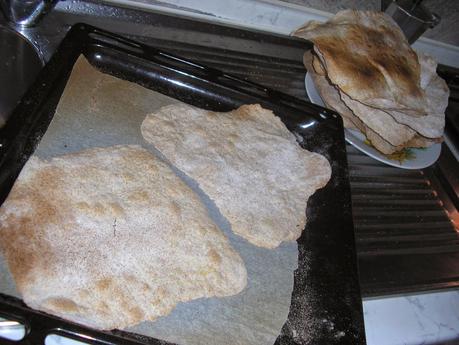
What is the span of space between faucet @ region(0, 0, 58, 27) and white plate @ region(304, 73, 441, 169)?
1046 millimetres

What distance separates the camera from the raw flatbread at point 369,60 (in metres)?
1.33

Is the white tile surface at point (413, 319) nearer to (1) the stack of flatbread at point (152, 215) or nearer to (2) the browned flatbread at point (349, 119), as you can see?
(1) the stack of flatbread at point (152, 215)

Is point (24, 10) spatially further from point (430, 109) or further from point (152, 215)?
point (430, 109)

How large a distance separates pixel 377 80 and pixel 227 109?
1.78ft

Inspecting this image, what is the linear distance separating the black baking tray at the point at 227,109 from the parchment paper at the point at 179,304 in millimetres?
28

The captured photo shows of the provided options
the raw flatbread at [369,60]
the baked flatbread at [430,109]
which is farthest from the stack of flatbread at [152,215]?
the baked flatbread at [430,109]

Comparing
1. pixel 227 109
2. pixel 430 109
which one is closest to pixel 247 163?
pixel 227 109

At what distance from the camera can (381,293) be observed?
1.18 meters

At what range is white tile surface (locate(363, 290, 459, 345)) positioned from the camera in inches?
46.4

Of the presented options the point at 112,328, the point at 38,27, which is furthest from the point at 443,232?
the point at 38,27

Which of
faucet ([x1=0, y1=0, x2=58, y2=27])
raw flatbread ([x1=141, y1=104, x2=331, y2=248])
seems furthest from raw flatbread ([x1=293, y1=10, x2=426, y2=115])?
faucet ([x1=0, y1=0, x2=58, y2=27])

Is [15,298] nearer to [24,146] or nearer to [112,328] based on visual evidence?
[112,328]

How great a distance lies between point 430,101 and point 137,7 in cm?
124

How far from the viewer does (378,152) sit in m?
1.55
